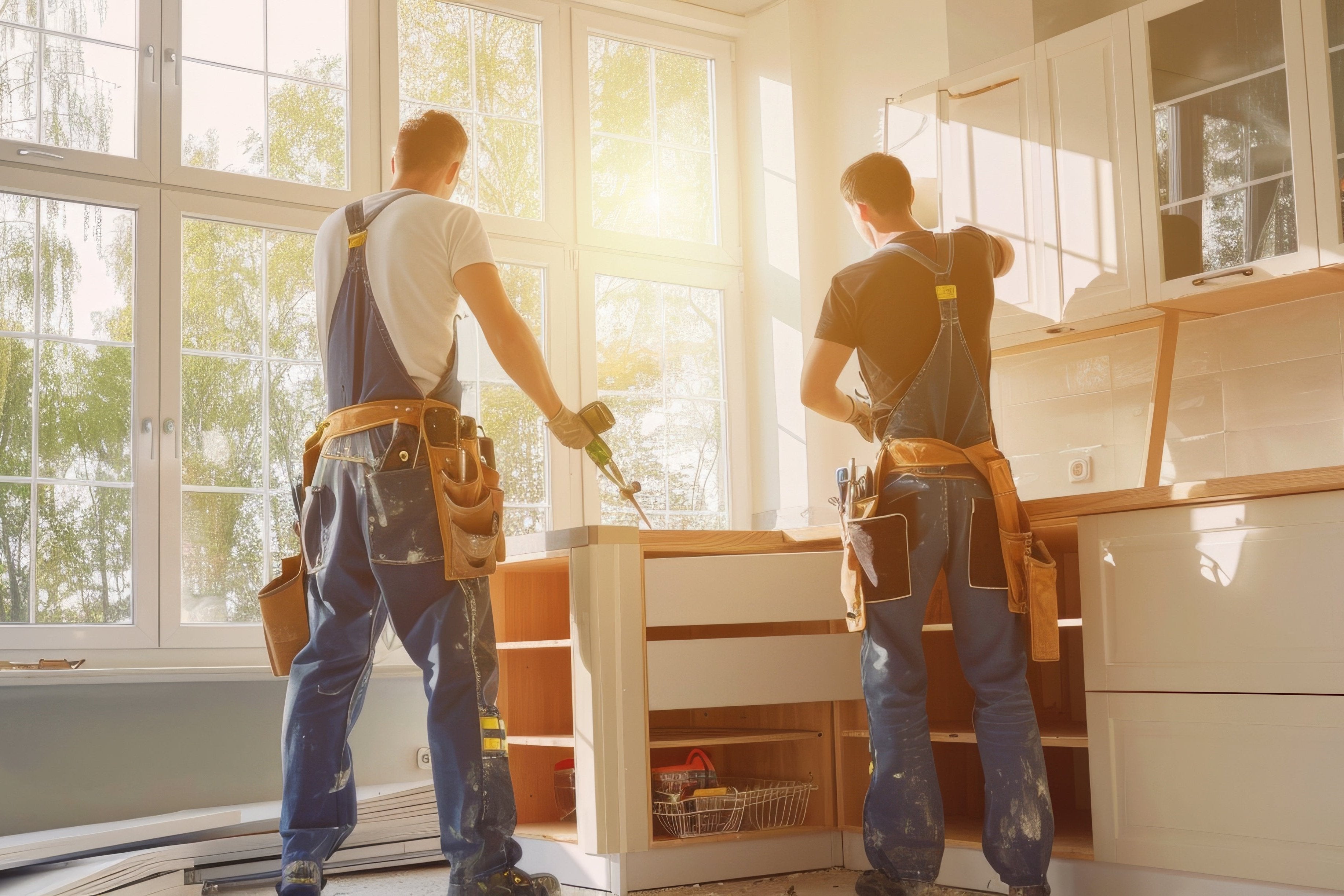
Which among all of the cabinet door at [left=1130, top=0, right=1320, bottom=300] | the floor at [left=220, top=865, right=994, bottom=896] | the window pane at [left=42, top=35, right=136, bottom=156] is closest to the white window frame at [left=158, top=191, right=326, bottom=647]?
the window pane at [left=42, top=35, right=136, bottom=156]

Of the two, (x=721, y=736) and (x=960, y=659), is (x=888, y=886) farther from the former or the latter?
(x=721, y=736)

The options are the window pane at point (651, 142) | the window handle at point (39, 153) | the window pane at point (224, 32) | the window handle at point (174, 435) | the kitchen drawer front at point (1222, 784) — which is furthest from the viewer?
the window pane at point (651, 142)

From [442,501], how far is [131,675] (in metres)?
1.42

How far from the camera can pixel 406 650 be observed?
7.52 ft

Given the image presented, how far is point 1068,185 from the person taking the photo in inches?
134

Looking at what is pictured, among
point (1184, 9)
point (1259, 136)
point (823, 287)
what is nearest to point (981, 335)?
point (1259, 136)

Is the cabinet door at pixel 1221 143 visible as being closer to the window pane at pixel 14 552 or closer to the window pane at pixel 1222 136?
the window pane at pixel 1222 136

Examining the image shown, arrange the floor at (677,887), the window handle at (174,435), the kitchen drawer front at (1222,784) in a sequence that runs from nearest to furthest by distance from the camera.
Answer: the kitchen drawer front at (1222,784)
the floor at (677,887)
the window handle at (174,435)

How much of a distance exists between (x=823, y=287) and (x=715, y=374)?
1.78ft

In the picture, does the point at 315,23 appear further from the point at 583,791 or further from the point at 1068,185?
the point at 583,791

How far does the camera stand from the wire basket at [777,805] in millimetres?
2865

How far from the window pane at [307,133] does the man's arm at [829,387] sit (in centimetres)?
217

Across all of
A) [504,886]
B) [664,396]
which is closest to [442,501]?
[504,886]

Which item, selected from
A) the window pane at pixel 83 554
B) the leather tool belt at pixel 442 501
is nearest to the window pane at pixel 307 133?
the window pane at pixel 83 554
